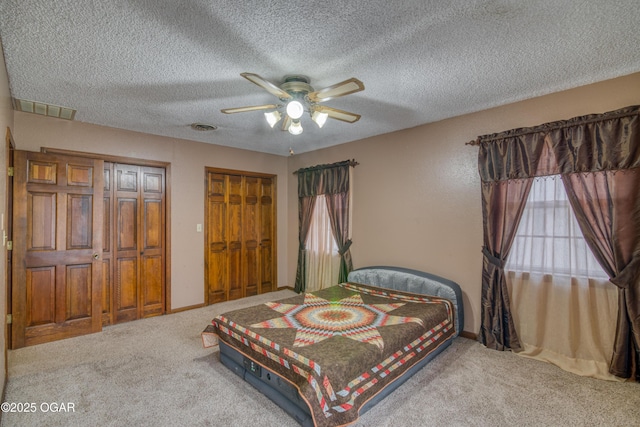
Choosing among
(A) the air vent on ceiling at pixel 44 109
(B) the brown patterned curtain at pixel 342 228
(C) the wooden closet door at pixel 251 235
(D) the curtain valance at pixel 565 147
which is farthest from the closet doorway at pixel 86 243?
(D) the curtain valance at pixel 565 147

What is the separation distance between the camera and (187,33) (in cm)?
195

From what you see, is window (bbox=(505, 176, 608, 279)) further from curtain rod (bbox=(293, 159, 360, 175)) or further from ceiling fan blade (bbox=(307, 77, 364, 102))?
curtain rod (bbox=(293, 159, 360, 175))

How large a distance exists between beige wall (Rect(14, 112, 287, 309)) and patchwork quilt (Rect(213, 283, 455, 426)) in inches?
76.3

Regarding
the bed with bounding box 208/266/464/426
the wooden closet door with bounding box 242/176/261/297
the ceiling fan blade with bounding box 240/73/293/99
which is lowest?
the bed with bounding box 208/266/464/426

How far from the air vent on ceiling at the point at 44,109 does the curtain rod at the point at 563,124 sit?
4.54 m

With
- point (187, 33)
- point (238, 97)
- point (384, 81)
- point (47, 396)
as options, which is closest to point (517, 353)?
point (384, 81)

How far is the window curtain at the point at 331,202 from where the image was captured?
466 centimetres

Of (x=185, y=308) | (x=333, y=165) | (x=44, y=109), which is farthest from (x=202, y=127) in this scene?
(x=185, y=308)

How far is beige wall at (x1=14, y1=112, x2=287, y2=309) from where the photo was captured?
3541mm

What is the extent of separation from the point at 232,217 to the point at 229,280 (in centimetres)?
105

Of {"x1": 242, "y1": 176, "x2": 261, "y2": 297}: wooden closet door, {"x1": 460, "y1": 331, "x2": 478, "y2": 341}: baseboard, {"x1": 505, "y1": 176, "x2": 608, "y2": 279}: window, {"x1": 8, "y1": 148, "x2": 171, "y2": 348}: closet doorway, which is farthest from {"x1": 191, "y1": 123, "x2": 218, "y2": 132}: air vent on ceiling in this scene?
{"x1": 460, "y1": 331, "x2": 478, "y2": 341}: baseboard

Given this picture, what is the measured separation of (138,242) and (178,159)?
4.31 ft

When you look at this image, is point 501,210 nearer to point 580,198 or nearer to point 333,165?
point 580,198

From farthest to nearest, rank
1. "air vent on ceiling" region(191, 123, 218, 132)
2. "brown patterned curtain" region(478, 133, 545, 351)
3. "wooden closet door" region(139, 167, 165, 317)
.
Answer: "wooden closet door" region(139, 167, 165, 317), "air vent on ceiling" region(191, 123, 218, 132), "brown patterned curtain" region(478, 133, 545, 351)
